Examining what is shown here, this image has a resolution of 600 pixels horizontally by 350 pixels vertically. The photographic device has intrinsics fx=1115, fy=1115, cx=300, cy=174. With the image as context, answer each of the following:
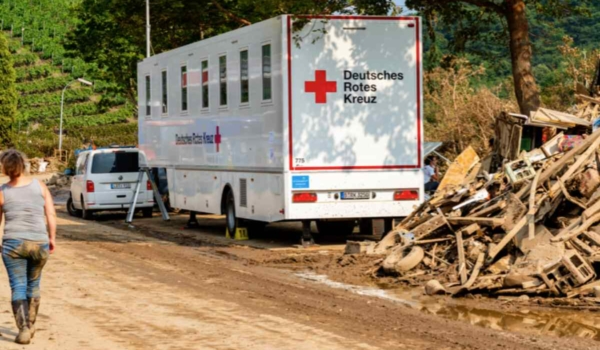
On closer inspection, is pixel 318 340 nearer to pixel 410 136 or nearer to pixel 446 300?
pixel 446 300

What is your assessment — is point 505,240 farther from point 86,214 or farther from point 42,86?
point 42,86

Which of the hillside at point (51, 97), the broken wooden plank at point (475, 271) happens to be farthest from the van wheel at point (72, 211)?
the hillside at point (51, 97)

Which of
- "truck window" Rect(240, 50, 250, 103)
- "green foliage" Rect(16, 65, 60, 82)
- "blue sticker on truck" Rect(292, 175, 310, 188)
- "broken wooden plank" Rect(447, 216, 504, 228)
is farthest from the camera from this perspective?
"green foliage" Rect(16, 65, 60, 82)

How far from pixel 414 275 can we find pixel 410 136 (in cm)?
519

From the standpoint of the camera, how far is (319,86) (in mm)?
18938

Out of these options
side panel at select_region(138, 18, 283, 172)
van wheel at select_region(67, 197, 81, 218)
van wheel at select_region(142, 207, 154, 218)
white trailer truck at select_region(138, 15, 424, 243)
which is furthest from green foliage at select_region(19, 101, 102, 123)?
white trailer truck at select_region(138, 15, 424, 243)

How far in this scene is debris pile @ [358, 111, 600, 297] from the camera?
42.2 feet

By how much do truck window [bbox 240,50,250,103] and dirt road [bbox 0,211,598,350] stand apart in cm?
392

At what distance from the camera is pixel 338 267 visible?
53.3 ft

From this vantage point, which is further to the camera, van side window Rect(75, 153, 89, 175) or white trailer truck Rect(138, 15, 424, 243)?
van side window Rect(75, 153, 89, 175)

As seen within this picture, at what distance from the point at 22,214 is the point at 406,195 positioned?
10.4 metres

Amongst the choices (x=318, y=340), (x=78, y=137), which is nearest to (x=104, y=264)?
(x=318, y=340)

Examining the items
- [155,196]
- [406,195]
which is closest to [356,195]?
[406,195]

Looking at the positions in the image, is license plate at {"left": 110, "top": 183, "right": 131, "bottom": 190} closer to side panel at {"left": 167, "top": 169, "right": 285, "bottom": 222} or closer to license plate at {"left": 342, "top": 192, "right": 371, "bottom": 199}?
side panel at {"left": 167, "top": 169, "right": 285, "bottom": 222}
